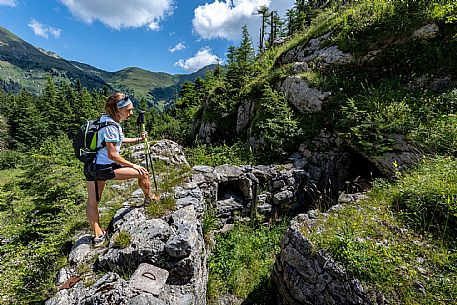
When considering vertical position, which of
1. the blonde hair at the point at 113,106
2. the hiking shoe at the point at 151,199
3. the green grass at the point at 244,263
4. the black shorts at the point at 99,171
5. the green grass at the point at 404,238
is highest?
the blonde hair at the point at 113,106

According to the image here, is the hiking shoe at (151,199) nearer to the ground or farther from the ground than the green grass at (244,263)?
farther from the ground

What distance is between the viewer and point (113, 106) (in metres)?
4.35

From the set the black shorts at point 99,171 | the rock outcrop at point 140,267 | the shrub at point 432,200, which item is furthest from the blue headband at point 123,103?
the shrub at point 432,200

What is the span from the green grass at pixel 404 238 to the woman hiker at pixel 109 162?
154 inches

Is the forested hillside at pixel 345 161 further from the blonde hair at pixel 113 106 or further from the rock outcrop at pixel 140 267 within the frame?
the blonde hair at pixel 113 106

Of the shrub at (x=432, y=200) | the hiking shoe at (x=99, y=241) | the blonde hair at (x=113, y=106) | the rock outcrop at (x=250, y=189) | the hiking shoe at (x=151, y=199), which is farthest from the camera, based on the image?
the rock outcrop at (x=250, y=189)

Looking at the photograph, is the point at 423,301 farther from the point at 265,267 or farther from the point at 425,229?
the point at 265,267

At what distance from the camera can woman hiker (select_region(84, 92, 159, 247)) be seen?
13.5ft

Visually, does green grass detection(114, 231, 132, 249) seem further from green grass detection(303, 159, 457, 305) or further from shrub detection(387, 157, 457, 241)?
shrub detection(387, 157, 457, 241)

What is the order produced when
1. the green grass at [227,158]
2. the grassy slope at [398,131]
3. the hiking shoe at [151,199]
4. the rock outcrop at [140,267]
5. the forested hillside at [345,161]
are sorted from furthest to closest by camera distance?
1. the green grass at [227,158]
2. the hiking shoe at [151,199]
3. the forested hillside at [345,161]
4. the grassy slope at [398,131]
5. the rock outcrop at [140,267]

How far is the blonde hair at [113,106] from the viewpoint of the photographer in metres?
4.32

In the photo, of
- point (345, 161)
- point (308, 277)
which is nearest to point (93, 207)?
point (308, 277)

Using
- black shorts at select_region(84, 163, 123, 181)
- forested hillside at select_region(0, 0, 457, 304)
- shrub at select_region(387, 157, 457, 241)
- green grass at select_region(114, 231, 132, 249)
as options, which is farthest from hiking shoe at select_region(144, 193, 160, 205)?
shrub at select_region(387, 157, 457, 241)

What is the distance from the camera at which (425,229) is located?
4.38 metres
